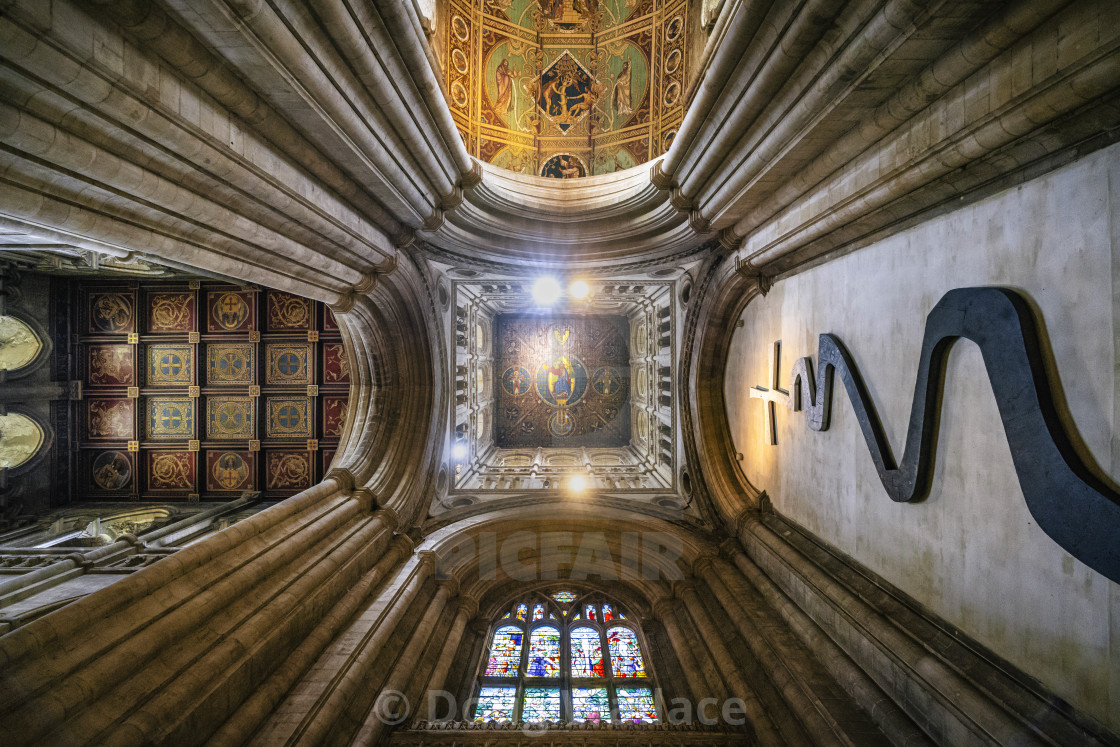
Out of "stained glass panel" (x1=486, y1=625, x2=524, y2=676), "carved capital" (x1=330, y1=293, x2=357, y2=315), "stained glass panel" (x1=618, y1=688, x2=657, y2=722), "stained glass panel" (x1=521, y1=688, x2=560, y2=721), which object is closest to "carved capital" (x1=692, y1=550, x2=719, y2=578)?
"stained glass panel" (x1=618, y1=688, x2=657, y2=722)

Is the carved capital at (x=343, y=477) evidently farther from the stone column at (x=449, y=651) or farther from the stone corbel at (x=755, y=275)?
the stone corbel at (x=755, y=275)

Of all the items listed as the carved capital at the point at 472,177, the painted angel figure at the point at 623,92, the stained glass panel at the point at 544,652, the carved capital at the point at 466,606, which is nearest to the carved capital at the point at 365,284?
the carved capital at the point at 472,177

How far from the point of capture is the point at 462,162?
643 centimetres

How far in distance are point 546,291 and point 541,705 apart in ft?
25.6

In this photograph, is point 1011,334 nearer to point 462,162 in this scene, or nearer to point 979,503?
point 979,503

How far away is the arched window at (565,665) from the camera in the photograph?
650 centimetres

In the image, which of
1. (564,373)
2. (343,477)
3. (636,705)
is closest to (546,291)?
(564,373)

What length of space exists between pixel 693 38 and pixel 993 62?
15.8 ft

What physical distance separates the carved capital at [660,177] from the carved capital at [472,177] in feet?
8.27

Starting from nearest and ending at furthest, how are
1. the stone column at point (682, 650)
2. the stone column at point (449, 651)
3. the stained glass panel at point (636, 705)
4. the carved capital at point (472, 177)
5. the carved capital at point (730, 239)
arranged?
Answer: the stone column at point (449, 651), the stone column at point (682, 650), the stained glass panel at point (636, 705), the carved capital at point (472, 177), the carved capital at point (730, 239)

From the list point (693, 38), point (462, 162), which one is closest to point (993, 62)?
point (693, 38)

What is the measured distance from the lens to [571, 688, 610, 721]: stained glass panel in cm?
638

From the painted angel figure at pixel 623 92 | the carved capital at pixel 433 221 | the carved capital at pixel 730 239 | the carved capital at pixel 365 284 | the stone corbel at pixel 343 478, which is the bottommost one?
the stone corbel at pixel 343 478

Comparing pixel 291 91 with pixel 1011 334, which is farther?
pixel 291 91
